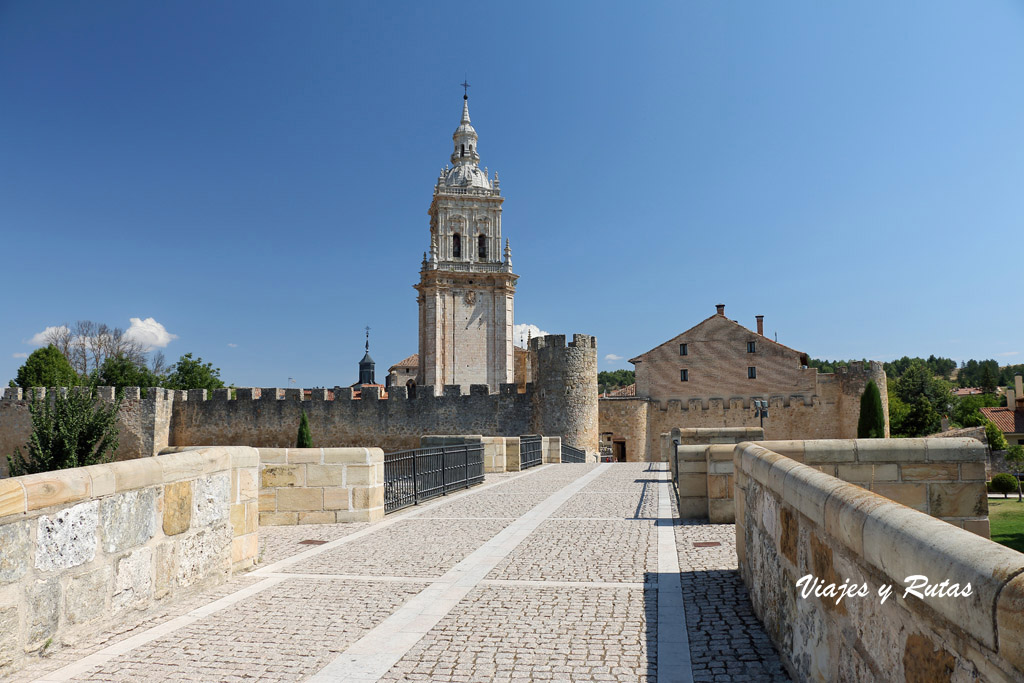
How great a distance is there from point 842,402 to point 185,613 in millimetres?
39123

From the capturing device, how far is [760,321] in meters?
46.0

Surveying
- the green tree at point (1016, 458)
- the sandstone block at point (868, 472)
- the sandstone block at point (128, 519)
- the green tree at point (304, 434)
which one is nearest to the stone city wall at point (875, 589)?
the sandstone block at point (868, 472)

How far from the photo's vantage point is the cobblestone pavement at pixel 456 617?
3.72 meters

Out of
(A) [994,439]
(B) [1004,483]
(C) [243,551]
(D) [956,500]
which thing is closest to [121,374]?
(C) [243,551]

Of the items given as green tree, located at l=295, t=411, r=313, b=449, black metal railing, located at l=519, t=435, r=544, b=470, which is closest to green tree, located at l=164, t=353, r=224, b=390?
green tree, located at l=295, t=411, r=313, b=449

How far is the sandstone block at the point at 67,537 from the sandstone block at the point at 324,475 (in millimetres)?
4748

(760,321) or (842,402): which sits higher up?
(760,321)

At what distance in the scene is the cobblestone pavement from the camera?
147 inches

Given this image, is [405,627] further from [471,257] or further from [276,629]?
[471,257]

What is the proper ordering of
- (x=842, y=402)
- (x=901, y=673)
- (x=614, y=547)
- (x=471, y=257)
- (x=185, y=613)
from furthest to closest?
1. (x=471, y=257)
2. (x=842, y=402)
3. (x=614, y=547)
4. (x=185, y=613)
5. (x=901, y=673)

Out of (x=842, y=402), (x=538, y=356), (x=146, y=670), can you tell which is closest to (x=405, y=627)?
(x=146, y=670)

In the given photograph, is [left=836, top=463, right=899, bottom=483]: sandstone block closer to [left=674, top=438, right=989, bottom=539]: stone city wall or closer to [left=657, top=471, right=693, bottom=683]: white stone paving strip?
[left=674, top=438, right=989, bottom=539]: stone city wall

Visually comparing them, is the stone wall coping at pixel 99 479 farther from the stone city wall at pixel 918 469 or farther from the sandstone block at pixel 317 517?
the stone city wall at pixel 918 469

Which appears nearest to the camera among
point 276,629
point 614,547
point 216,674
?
point 216,674
